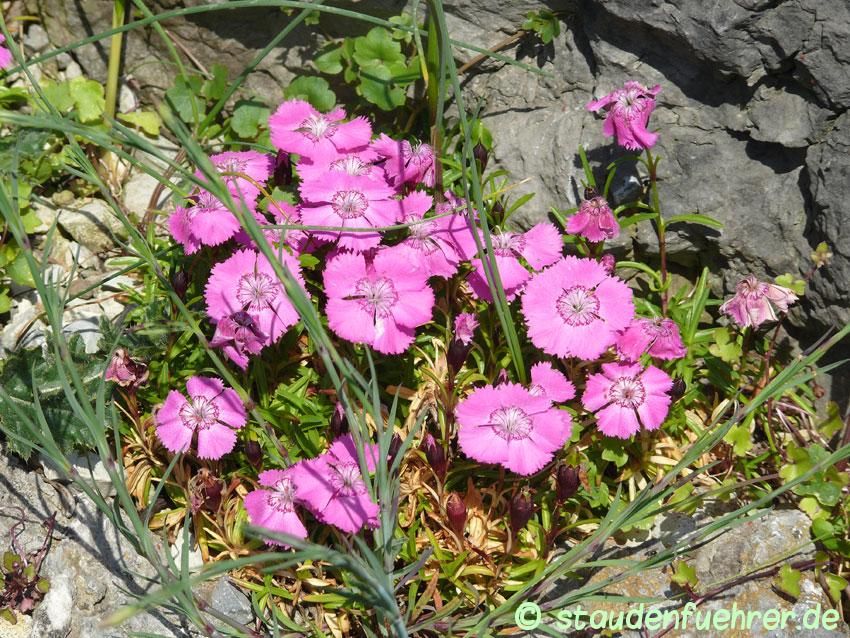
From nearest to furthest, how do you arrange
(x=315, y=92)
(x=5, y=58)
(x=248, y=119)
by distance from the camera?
(x=5, y=58), (x=315, y=92), (x=248, y=119)

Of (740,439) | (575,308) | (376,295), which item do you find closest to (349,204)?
(376,295)

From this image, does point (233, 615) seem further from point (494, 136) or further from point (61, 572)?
point (494, 136)

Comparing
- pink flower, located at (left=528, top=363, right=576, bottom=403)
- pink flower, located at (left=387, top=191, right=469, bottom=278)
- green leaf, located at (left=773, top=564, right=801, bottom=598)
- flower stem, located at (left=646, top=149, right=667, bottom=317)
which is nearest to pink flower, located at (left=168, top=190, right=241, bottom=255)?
pink flower, located at (left=387, top=191, right=469, bottom=278)

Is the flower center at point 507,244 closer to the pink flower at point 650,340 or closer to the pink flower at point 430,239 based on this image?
the pink flower at point 430,239

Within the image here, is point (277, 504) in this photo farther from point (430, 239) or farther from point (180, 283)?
point (430, 239)

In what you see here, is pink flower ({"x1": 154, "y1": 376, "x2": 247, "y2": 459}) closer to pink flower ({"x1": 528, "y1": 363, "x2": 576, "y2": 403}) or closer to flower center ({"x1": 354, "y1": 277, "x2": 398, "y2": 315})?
flower center ({"x1": 354, "y1": 277, "x2": 398, "y2": 315})

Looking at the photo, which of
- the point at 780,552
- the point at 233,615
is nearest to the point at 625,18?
the point at 780,552

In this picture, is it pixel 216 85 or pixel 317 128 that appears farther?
pixel 216 85
